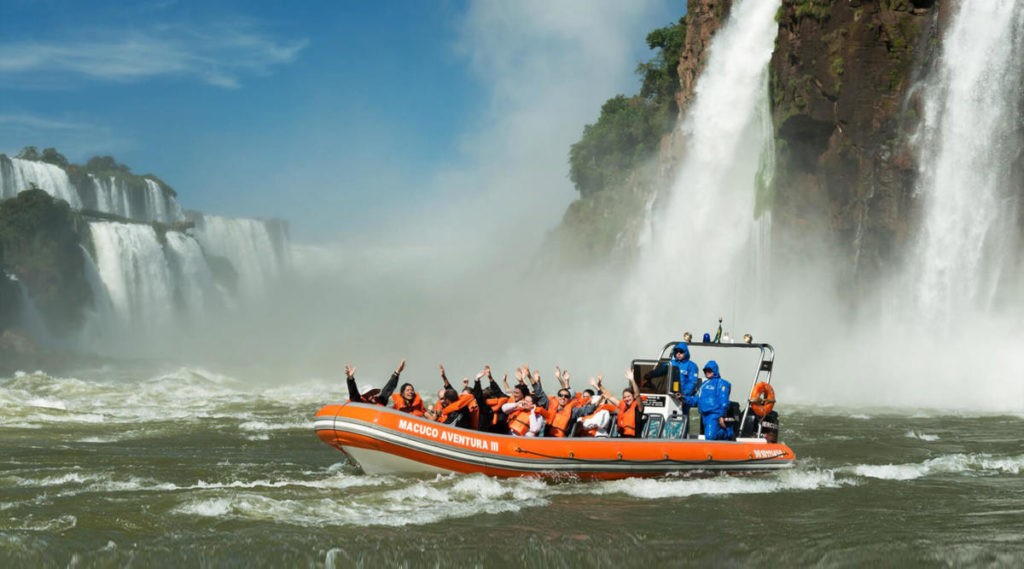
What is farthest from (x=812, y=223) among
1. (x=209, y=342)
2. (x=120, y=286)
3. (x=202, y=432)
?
(x=209, y=342)

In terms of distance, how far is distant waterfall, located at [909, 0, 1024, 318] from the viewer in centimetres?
3312

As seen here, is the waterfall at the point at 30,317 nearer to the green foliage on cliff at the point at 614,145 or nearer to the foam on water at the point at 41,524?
the green foliage on cliff at the point at 614,145

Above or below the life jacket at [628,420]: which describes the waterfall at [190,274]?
above

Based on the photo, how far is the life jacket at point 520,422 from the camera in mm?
17062

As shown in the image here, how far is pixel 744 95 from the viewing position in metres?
45.5

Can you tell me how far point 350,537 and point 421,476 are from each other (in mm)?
3641

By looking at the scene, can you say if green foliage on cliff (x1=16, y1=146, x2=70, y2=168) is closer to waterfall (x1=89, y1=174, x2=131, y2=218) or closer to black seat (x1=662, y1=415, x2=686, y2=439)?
waterfall (x1=89, y1=174, x2=131, y2=218)

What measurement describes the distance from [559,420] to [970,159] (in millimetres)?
22348

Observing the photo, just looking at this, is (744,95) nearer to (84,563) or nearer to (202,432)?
(202,432)

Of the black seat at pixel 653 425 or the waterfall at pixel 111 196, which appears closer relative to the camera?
the black seat at pixel 653 425

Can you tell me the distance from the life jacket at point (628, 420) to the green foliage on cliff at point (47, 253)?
55.4m

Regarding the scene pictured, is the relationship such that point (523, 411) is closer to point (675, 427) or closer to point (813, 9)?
point (675, 427)

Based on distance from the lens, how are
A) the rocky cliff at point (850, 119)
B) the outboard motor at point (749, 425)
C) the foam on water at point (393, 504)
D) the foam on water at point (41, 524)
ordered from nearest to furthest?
the foam on water at point (41, 524)
the foam on water at point (393, 504)
the outboard motor at point (749, 425)
the rocky cliff at point (850, 119)

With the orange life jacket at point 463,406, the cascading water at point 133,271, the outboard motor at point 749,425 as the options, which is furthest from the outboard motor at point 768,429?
the cascading water at point 133,271
